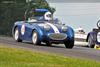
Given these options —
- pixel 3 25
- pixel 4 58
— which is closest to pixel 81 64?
pixel 4 58

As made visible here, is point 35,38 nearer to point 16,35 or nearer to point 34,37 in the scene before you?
point 34,37

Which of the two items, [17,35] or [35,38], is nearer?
[35,38]

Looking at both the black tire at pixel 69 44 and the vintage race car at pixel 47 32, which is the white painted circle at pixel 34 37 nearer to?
the vintage race car at pixel 47 32

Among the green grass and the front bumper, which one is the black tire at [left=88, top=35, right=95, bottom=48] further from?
the green grass

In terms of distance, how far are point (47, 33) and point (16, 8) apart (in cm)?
1556

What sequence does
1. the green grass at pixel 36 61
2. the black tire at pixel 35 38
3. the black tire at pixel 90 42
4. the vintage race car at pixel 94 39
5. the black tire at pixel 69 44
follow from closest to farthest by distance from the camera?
1. the green grass at pixel 36 61
2. the black tire at pixel 35 38
3. the black tire at pixel 69 44
4. the vintage race car at pixel 94 39
5. the black tire at pixel 90 42

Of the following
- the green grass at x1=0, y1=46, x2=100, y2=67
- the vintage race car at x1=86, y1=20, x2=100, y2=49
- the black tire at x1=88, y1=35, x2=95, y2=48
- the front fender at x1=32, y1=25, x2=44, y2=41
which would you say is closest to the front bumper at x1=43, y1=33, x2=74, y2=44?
the front fender at x1=32, y1=25, x2=44, y2=41

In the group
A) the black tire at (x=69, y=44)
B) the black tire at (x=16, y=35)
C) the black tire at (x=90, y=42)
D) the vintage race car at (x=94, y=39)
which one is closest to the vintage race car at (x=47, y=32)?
the black tire at (x=69, y=44)

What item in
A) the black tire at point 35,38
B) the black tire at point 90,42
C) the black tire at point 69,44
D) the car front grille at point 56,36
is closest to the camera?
the car front grille at point 56,36

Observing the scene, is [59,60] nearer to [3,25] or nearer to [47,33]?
[47,33]

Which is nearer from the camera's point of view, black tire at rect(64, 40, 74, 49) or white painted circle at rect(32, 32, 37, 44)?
white painted circle at rect(32, 32, 37, 44)

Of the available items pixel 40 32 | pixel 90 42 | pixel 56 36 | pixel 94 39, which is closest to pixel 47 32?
pixel 40 32

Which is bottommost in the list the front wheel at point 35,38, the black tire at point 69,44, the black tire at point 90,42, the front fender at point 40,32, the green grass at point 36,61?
the black tire at point 90,42

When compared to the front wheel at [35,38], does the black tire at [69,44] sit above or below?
below
